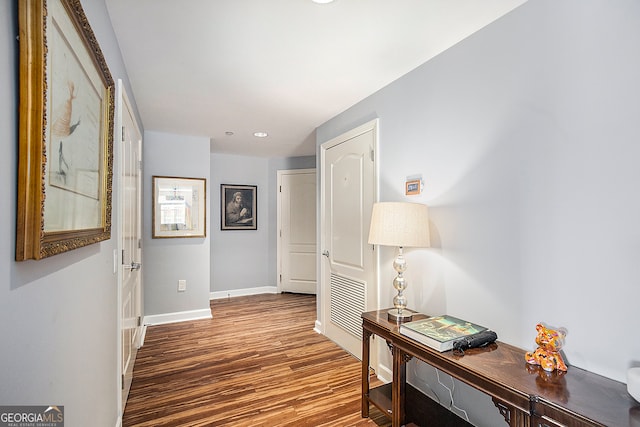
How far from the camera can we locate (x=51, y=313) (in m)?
0.87

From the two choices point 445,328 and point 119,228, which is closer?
point 445,328

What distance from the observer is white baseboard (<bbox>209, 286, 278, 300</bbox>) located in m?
5.12

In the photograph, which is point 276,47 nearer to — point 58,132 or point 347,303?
point 58,132

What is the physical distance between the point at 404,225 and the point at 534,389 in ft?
3.25

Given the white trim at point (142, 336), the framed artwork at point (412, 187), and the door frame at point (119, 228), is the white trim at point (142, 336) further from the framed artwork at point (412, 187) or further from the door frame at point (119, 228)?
the framed artwork at point (412, 187)

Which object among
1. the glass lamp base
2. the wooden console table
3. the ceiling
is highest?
the ceiling

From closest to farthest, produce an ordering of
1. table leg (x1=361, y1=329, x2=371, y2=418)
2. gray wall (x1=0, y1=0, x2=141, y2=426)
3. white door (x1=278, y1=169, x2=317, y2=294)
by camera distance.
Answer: gray wall (x1=0, y1=0, x2=141, y2=426) < table leg (x1=361, y1=329, x2=371, y2=418) < white door (x1=278, y1=169, x2=317, y2=294)

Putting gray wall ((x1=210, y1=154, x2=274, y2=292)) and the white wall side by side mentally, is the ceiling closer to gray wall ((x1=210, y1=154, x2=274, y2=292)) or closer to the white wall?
the white wall

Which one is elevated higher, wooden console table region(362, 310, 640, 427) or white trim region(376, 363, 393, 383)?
wooden console table region(362, 310, 640, 427)

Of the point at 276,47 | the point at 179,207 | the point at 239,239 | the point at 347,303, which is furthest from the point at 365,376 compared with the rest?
the point at 239,239

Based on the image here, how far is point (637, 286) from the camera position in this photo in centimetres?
119

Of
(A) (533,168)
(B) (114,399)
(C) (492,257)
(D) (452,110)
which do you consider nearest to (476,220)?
(C) (492,257)

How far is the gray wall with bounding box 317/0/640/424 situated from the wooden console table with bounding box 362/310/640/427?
0.42ft

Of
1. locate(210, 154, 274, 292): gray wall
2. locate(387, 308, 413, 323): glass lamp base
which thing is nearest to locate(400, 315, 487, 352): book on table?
locate(387, 308, 413, 323): glass lamp base
